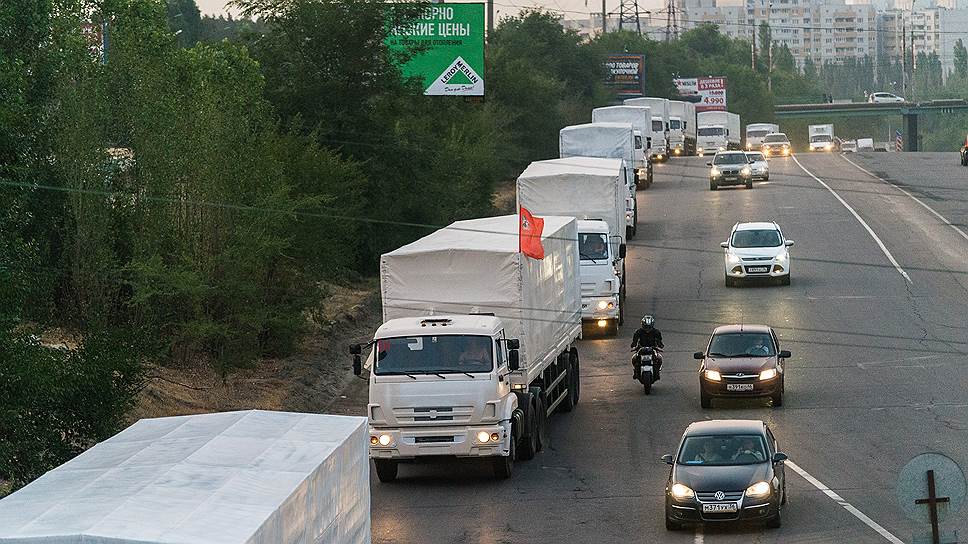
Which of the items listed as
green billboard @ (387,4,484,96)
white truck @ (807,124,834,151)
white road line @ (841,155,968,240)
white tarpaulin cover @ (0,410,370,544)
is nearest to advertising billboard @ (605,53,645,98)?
white truck @ (807,124,834,151)

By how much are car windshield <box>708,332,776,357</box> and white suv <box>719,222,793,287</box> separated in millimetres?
14152

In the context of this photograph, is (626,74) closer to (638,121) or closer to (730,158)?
(638,121)

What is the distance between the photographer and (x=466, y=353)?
72.6ft

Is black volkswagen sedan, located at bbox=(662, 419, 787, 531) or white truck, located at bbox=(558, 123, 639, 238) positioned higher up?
white truck, located at bbox=(558, 123, 639, 238)

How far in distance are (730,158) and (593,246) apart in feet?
110

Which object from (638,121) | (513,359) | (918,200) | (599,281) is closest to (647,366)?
(513,359)

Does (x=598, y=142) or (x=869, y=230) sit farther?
(x=598, y=142)

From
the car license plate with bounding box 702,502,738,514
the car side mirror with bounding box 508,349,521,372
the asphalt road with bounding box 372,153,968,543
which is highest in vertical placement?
the car side mirror with bounding box 508,349,521,372

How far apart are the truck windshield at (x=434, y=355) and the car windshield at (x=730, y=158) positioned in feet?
159

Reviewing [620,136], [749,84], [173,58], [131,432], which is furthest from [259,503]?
[749,84]

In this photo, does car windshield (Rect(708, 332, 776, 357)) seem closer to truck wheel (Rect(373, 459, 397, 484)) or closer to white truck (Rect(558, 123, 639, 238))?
truck wheel (Rect(373, 459, 397, 484))

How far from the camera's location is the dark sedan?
89.4ft

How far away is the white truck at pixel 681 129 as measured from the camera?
99994 mm

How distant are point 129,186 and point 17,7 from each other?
16.9ft
